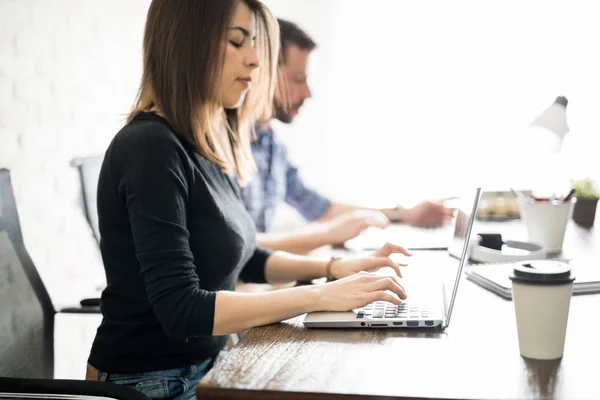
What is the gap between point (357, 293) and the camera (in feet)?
3.47

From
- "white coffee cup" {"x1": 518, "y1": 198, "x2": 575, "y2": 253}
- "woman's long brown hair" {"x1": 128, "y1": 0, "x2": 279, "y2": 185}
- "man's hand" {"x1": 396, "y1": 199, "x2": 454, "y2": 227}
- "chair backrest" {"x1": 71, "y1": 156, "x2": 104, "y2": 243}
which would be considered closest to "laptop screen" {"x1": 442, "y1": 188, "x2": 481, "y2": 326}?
"white coffee cup" {"x1": 518, "y1": 198, "x2": 575, "y2": 253}

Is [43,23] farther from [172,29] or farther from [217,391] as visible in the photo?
[217,391]

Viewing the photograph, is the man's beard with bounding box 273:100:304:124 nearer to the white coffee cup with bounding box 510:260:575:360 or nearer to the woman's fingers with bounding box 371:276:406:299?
the woman's fingers with bounding box 371:276:406:299

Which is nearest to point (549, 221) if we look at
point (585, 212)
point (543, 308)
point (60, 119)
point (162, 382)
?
point (585, 212)

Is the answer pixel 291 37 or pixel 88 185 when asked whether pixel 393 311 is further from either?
pixel 291 37

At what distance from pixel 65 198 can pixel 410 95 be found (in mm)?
1608

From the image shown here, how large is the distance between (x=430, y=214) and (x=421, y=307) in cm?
106

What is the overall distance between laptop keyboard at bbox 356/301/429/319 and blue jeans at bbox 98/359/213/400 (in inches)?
15.4

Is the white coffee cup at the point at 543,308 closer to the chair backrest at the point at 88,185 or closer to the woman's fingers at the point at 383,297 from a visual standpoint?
the woman's fingers at the point at 383,297

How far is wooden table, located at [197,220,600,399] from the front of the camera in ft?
2.48

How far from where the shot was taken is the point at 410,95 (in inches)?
116

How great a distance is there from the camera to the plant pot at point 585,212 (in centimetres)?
199

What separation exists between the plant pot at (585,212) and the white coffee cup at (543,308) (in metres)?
1.24

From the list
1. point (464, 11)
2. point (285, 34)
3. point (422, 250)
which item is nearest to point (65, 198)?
point (285, 34)
